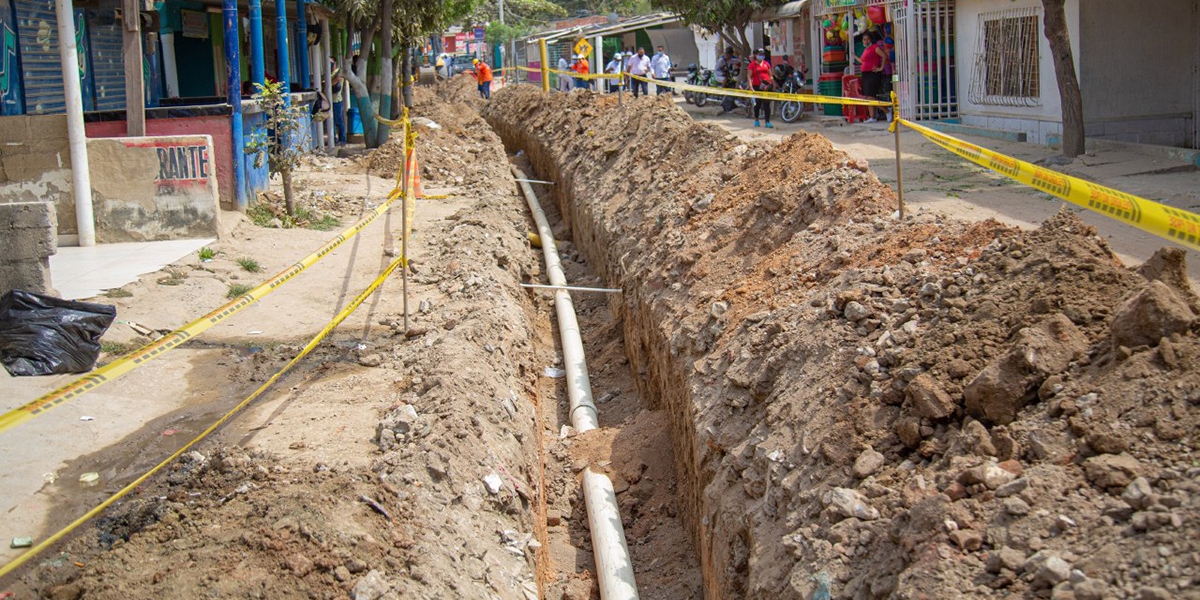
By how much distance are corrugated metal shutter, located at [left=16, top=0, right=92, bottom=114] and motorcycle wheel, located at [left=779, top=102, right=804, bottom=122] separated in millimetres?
14471

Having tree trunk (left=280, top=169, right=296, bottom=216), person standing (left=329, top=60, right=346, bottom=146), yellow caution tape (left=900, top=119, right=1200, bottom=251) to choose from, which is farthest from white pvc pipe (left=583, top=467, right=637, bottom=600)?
person standing (left=329, top=60, right=346, bottom=146)

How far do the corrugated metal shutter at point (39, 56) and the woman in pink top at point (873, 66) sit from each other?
46.9 ft

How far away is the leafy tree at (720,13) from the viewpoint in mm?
26148

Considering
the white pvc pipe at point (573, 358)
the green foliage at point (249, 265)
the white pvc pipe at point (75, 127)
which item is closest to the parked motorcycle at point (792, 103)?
the white pvc pipe at point (573, 358)

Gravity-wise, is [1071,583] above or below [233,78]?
below

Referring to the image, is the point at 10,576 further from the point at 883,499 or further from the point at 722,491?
the point at 883,499

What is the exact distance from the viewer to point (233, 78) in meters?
12.4

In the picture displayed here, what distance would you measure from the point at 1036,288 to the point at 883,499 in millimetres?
1219

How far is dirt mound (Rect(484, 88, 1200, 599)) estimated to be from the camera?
11.5 feet

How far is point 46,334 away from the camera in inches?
287

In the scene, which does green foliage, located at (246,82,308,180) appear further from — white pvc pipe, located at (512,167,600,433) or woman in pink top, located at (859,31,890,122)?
woman in pink top, located at (859,31,890,122)

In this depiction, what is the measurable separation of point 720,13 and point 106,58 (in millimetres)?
14638

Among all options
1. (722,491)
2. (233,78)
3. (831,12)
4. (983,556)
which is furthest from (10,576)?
(831,12)

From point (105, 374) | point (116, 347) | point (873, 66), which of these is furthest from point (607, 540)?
point (873, 66)
